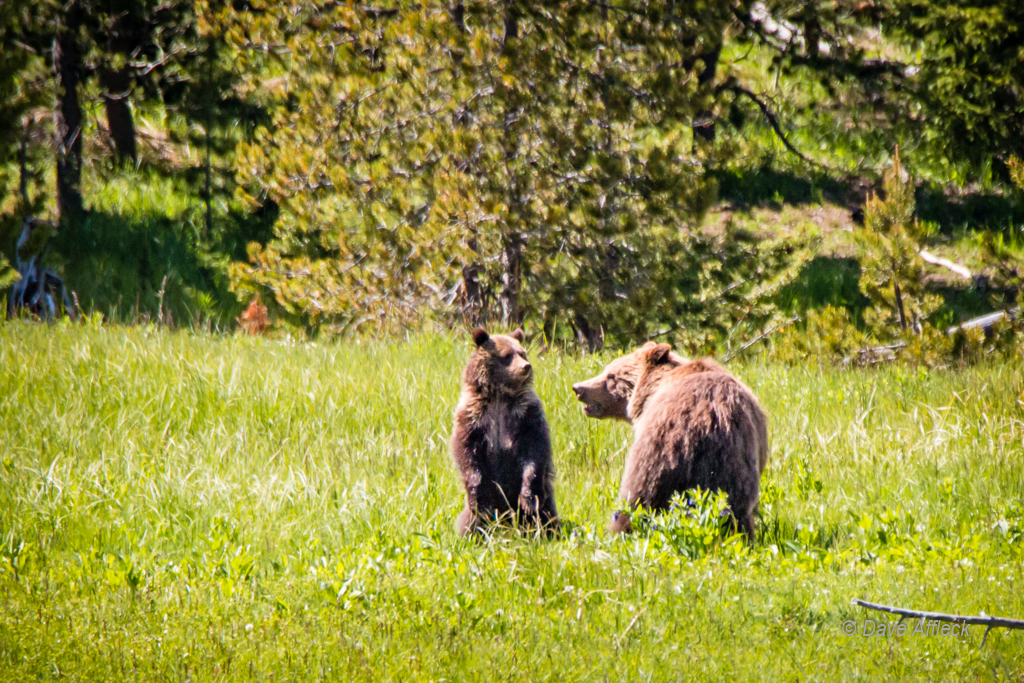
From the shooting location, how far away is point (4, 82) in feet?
33.0

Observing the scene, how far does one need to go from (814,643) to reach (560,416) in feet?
11.3

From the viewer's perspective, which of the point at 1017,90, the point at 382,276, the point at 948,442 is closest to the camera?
the point at 948,442

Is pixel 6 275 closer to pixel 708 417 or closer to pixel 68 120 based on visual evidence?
pixel 68 120

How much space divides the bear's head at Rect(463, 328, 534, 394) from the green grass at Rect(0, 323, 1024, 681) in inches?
34.3

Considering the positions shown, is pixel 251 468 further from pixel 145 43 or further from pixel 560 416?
pixel 145 43

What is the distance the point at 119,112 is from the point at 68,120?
2206 millimetres

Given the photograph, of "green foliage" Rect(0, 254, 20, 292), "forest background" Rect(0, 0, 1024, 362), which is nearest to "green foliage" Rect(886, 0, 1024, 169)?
"forest background" Rect(0, 0, 1024, 362)

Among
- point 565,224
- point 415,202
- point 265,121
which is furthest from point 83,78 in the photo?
point 565,224

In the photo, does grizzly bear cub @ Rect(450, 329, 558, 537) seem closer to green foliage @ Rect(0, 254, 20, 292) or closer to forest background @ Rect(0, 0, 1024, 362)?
forest background @ Rect(0, 0, 1024, 362)

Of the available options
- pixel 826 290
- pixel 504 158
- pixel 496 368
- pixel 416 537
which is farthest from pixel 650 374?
pixel 826 290

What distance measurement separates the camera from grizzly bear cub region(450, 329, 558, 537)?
5.13 meters

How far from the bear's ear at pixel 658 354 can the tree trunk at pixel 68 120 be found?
39.5ft

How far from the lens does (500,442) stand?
5184 mm

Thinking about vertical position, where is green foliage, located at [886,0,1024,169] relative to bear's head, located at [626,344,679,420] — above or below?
above
